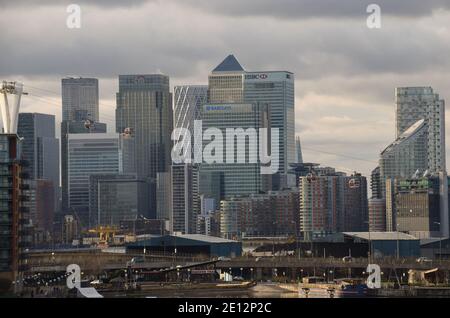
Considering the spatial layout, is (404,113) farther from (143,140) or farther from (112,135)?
(112,135)

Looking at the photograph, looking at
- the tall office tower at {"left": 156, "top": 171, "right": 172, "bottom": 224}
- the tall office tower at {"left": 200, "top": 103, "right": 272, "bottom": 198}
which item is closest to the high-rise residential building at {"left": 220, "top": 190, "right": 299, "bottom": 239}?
the tall office tower at {"left": 200, "top": 103, "right": 272, "bottom": 198}

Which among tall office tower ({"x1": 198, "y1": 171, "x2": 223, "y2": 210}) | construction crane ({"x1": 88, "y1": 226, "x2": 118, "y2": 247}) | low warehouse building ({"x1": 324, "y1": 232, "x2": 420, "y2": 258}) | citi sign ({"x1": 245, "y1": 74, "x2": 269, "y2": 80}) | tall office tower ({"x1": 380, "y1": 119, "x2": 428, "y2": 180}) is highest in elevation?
citi sign ({"x1": 245, "y1": 74, "x2": 269, "y2": 80})

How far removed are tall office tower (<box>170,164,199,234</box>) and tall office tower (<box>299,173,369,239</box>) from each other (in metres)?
11.4

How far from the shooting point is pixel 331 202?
14688cm

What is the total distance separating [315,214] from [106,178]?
90.7 feet

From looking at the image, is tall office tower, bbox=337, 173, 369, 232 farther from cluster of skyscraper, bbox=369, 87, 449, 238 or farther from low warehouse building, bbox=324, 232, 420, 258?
low warehouse building, bbox=324, 232, 420, 258

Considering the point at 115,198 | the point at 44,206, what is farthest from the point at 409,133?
the point at 115,198

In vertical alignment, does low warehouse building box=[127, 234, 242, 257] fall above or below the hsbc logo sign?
below

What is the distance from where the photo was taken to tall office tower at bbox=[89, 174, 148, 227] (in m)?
148

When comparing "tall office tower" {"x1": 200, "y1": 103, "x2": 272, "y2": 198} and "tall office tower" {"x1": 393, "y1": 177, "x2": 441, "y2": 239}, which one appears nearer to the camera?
"tall office tower" {"x1": 200, "y1": 103, "x2": 272, "y2": 198}

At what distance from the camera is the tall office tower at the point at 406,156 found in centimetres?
13016

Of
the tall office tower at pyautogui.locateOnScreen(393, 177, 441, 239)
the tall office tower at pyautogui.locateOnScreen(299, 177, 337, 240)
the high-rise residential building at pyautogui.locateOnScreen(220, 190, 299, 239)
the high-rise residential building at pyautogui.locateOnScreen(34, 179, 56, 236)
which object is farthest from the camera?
the tall office tower at pyautogui.locateOnScreen(299, 177, 337, 240)

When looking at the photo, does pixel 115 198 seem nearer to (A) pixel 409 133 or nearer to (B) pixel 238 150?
(B) pixel 238 150
